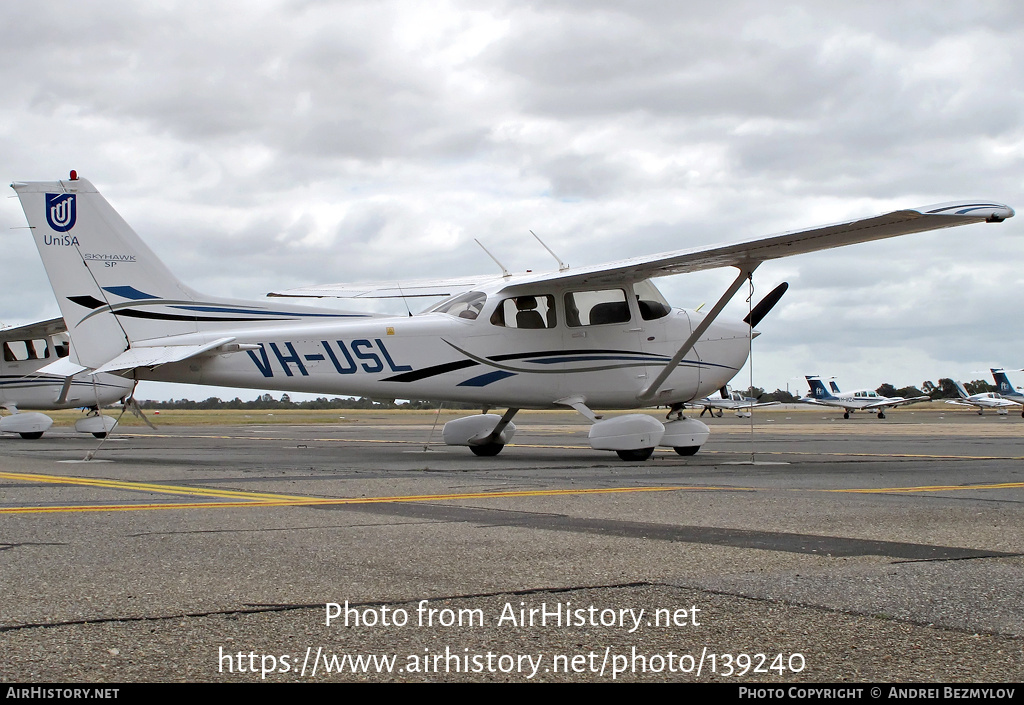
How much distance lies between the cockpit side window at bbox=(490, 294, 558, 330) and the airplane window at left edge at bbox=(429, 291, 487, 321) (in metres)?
0.29

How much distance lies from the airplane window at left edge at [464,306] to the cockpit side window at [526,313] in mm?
288

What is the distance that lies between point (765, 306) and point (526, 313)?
13.1ft

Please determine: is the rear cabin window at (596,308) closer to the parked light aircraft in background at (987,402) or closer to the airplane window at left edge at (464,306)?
the airplane window at left edge at (464,306)

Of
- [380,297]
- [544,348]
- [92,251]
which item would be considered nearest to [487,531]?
[544,348]

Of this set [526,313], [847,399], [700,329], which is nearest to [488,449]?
[526,313]

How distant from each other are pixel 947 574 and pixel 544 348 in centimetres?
1031

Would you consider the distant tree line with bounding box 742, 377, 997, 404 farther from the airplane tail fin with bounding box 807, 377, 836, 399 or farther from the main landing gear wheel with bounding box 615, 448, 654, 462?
the main landing gear wheel with bounding box 615, 448, 654, 462

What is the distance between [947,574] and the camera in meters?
4.81

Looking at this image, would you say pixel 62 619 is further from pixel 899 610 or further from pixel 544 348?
pixel 544 348

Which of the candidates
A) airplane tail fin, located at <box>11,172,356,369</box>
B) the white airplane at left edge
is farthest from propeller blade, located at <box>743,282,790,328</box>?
airplane tail fin, located at <box>11,172,356,369</box>

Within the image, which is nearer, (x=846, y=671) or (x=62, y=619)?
(x=846, y=671)

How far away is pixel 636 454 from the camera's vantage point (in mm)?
14414

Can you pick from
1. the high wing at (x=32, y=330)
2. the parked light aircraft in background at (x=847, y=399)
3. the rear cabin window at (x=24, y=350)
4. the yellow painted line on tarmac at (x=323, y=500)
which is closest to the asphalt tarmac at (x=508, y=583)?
the yellow painted line on tarmac at (x=323, y=500)

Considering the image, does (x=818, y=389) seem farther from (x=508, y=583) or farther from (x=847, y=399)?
(x=508, y=583)
